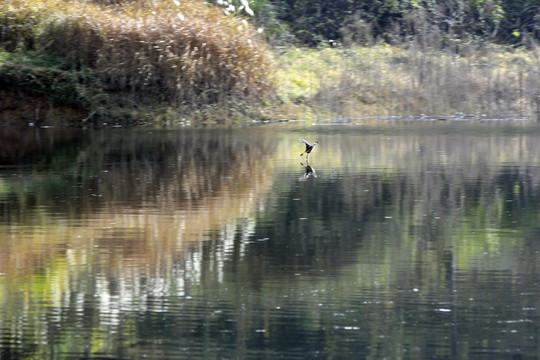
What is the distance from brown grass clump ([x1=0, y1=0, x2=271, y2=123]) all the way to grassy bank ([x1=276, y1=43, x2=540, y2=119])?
1.90 m

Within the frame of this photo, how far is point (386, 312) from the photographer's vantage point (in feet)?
21.6

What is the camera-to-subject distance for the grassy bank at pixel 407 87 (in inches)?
1060

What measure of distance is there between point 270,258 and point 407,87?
2007 centimetres

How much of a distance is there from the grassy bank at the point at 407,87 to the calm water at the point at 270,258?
35.4 feet

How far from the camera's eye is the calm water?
606 cm

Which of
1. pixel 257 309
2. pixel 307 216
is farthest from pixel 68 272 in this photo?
pixel 307 216

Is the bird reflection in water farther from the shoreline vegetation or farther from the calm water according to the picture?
the shoreline vegetation

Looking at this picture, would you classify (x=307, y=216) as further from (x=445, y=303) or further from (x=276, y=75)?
(x=276, y=75)

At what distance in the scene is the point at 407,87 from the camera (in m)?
27.8

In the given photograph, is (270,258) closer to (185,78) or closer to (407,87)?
(185,78)

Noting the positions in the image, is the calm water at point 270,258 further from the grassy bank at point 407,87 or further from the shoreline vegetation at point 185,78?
the grassy bank at point 407,87

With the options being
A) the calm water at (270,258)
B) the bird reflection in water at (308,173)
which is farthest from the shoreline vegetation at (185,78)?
the bird reflection in water at (308,173)

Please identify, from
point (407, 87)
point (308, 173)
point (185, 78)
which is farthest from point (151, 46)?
point (308, 173)

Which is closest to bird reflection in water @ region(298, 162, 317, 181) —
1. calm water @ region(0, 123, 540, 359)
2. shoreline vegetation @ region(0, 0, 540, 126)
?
calm water @ region(0, 123, 540, 359)
